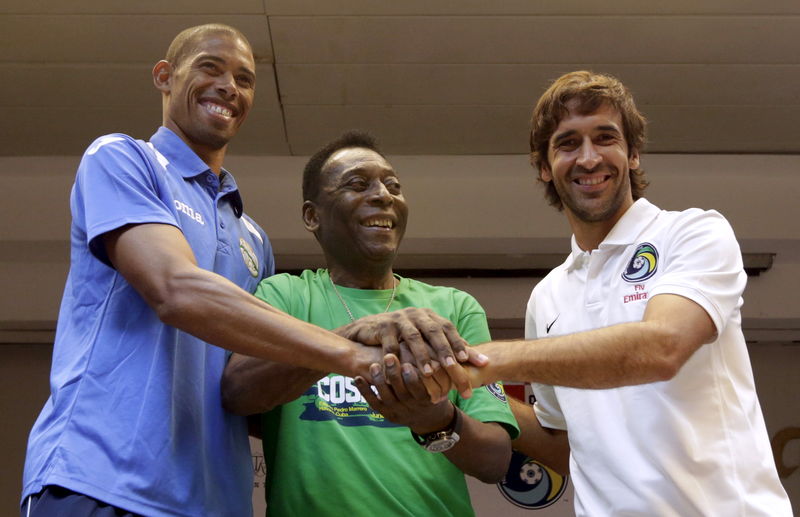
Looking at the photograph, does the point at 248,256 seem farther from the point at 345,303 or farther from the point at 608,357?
the point at 608,357

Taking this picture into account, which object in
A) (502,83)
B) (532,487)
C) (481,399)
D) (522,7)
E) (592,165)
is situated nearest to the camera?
(481,399)

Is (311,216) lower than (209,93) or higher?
lower

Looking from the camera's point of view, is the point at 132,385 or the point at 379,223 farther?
the point at 379,223

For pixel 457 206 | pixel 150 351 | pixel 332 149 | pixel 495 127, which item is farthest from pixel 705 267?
pixel 457 206

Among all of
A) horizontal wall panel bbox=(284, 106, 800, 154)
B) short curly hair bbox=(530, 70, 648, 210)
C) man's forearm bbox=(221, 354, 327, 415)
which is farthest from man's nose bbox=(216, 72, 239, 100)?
horizontal wall panel bbox=(284, 106, 800, 154)

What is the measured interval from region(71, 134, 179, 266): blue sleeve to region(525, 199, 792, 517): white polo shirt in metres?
1.05

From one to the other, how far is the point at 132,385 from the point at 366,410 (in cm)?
62

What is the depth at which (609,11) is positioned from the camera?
13.7 ft


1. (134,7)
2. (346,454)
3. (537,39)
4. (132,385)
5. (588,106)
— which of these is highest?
(537,39)

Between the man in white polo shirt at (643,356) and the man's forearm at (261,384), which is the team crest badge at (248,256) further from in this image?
the man in white polo shirt at (643,356)

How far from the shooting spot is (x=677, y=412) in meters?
2.16

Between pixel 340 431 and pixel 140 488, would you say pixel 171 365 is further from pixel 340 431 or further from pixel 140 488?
pixel 340 431

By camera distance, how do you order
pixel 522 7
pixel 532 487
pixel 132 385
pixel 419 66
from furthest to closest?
pixel 532 487, pixel 419 66, pixel 522 7, pixel 132 385

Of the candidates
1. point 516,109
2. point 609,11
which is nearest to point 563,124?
point 609,11
